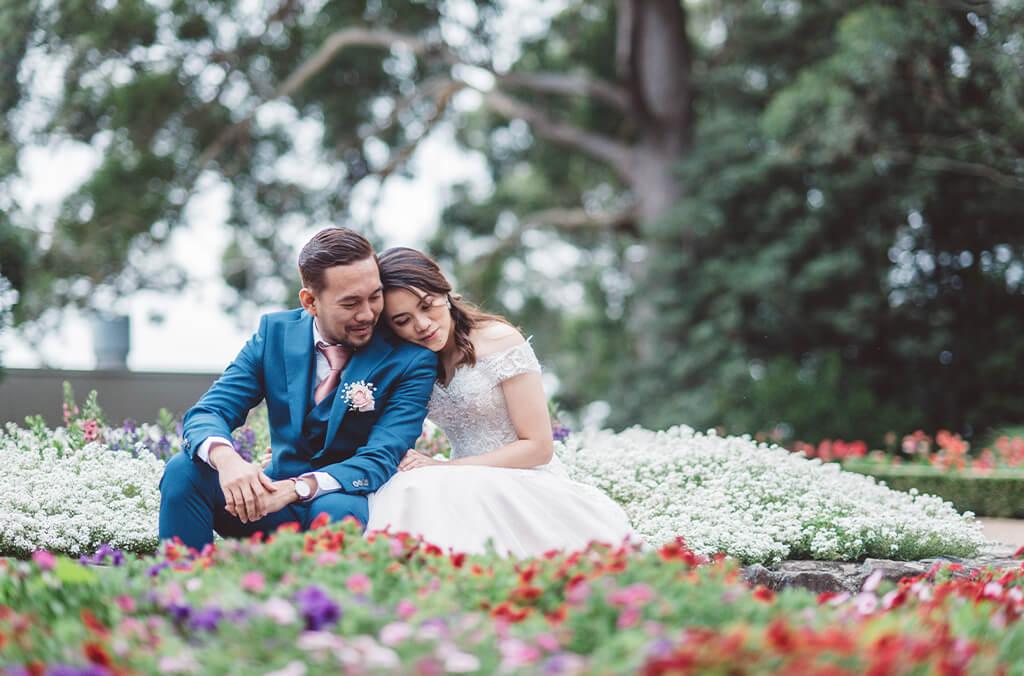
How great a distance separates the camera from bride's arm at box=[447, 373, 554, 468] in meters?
4.03

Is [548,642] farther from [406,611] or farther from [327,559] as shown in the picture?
[327,559]

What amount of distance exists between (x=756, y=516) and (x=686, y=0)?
16.4 m

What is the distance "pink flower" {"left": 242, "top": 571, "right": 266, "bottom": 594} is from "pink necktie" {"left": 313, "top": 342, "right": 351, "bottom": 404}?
59.0 inches

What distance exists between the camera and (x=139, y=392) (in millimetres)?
8484

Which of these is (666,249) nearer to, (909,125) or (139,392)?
(909,125)

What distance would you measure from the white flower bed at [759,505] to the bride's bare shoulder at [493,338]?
1.16m

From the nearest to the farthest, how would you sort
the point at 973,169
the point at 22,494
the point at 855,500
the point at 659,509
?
1. the point at 22,494
2. the point at 659,509
3. the point at 855,500
4. the point at 973,169

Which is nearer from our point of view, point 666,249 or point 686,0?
point 666,249

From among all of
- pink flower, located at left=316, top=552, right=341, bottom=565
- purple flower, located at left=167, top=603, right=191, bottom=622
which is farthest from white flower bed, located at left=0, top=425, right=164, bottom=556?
purple flower, located at left=167, top=603, right=191, bottom=622

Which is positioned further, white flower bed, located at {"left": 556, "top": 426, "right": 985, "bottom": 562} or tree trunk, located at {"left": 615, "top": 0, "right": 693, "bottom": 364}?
tree trunk, located at {"left": 615, "top": 0, "right": 693, "bottom": 364}

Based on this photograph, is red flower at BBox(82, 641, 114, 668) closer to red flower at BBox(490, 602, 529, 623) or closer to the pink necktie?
red flower at BBox(490, 602, 529, 623)

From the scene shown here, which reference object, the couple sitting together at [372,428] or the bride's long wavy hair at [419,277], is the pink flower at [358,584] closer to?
the couple sitting together at [372,428]

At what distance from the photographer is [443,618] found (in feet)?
7.14

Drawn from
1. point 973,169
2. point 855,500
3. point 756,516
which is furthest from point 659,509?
point 973,169
